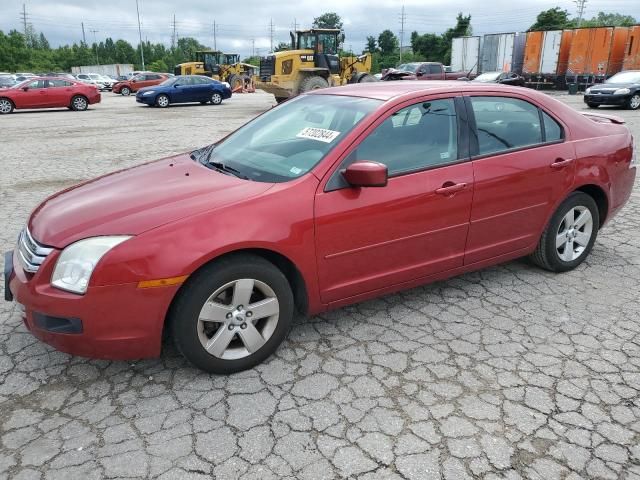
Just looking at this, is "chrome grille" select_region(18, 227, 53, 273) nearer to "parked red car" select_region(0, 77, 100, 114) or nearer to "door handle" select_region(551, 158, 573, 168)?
"door handle" select_region(551, 158, 573, 168)

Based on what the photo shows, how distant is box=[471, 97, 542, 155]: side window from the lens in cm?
366

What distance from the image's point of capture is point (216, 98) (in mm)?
24578

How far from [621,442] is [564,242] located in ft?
7.04

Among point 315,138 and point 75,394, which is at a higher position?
point 315,138

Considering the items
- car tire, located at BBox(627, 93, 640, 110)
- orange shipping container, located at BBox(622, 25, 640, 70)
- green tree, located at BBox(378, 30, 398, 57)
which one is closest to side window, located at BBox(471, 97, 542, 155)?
car tire, located at BBox(627, 93, 640, 110)

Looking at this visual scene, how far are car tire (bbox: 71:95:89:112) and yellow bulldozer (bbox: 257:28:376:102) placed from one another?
294 inches

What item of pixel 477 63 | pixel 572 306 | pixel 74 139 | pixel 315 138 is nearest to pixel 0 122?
pixel 74 139

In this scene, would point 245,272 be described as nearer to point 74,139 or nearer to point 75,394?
point 75,394

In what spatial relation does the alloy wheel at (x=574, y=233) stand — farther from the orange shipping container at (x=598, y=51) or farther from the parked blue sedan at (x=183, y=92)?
the orange shipping container at (x=598, y=51)

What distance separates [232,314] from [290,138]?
4.37ft

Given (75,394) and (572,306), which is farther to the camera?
(572,306)

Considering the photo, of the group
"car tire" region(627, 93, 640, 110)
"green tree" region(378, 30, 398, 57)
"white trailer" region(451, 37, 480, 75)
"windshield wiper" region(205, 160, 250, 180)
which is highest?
"green tree" region(378, 30, 398, 57)

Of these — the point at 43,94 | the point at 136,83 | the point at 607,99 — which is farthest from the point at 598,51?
the point at 43,94

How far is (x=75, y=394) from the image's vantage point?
2.79m
